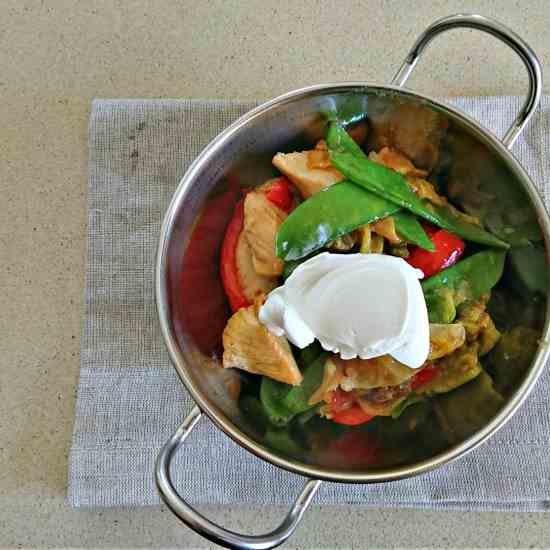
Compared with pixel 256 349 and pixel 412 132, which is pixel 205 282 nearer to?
pixel 256 349

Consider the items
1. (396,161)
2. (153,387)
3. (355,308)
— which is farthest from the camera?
(153,387)

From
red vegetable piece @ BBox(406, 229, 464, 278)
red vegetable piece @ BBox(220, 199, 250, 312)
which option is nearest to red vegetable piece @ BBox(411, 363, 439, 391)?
red vegetable piece @ BBox(406, 229, 464, 278)

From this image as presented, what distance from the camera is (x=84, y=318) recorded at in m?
0.91

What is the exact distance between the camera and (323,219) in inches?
28.4

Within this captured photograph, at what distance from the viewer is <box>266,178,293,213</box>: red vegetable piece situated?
78cm

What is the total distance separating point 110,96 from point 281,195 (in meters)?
0.37

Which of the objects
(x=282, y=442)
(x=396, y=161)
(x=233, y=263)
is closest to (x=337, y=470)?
(x=282, y=442)

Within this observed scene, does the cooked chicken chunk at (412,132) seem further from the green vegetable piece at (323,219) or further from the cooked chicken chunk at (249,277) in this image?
the cooked chicken chunk at (249,277)

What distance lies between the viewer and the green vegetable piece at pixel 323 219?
2.36ft

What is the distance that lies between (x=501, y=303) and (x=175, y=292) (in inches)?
15.9

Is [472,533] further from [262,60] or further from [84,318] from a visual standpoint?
[262,60]

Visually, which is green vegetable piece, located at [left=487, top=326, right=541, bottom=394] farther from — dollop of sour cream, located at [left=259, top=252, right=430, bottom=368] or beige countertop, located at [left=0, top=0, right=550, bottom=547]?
beige countertop, located at [left=0, top=0, right=550, bottom=547]

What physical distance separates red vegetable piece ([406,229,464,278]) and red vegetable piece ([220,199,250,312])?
214 mm

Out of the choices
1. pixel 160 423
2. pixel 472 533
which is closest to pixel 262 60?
pixel 160 423
